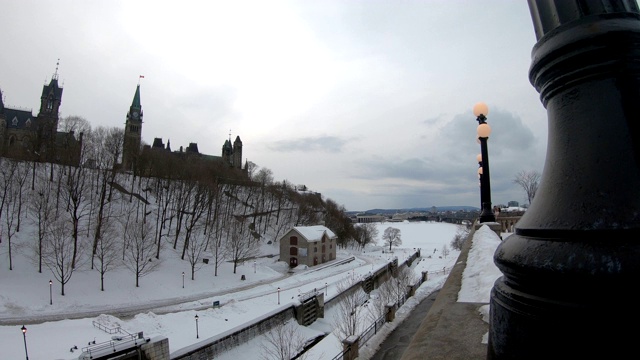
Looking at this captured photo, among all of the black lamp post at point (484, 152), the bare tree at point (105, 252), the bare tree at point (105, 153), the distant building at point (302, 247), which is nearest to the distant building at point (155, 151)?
the bare tree at point (105, 153)

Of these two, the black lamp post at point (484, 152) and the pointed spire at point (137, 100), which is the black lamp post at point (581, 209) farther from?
the pointed spire at point (137, 100)

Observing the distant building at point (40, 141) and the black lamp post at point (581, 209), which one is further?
the distant building at point (40, 141)

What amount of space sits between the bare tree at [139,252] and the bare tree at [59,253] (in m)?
4.74

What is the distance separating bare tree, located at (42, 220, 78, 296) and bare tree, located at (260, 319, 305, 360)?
17.2 m

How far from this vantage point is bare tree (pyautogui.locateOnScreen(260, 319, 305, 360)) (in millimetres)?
20844

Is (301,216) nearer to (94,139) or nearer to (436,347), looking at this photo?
(94,139)

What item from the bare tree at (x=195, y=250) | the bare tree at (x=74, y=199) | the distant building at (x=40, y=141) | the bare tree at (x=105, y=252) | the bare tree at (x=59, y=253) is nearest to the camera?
the bare tree at (x=59, y=253)

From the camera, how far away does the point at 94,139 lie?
44.9 metres

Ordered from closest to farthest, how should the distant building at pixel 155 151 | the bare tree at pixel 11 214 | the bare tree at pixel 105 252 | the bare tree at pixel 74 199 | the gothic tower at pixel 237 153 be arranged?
the bare tree at pixel 105 252, the bare tree at pixel 11 214, the bare tree at pixel 74 199, the distant building at pixel 155 151, the gothic tower at pixel 237 153

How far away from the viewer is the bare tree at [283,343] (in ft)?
68.4

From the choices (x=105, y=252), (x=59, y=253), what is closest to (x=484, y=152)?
(x=105, y=252)

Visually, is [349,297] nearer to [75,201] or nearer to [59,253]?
[59,253]

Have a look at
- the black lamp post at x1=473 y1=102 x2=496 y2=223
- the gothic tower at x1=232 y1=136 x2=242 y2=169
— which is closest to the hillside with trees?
the black lamp post at x1=473 y1=102 x2=496 y2=223

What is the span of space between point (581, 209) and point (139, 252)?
39.7 m
